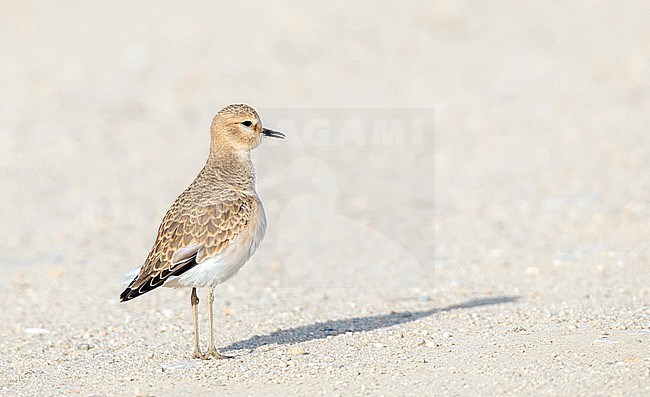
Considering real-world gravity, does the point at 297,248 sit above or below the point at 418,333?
above

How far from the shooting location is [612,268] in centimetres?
956

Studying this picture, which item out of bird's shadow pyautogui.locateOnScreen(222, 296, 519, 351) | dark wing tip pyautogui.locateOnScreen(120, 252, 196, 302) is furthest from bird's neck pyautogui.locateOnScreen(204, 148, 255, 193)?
bird's shadow pyautogui.locateOnScreen(222, 296, 519, 351)

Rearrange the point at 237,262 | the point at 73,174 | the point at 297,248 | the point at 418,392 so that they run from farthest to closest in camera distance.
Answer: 1. the point at 73,174
2. the point at 297,248
3. the point at 237,262
4. the point at 418,392

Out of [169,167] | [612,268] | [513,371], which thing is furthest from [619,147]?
[513,371]

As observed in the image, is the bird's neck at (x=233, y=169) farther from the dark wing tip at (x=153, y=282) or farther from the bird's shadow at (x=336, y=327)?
the bird's shadow at (x=336, y=327)

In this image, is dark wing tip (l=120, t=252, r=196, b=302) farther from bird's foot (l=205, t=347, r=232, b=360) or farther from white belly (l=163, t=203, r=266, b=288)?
bird's foot (l=205, t=347, r=232, b=360)

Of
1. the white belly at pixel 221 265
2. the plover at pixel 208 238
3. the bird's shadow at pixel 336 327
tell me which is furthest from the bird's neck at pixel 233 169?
the bird's shadow at pixel 336 327

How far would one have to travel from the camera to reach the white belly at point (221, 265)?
6668mm

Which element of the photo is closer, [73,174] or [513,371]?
[513,371]

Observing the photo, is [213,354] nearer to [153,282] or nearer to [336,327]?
[153,282]

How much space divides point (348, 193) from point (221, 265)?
22.1 ft

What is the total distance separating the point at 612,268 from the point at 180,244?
4847 millimetres

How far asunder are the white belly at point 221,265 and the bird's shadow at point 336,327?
29.5 inches

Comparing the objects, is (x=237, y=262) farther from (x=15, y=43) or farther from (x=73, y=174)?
(x=15, y=43)
